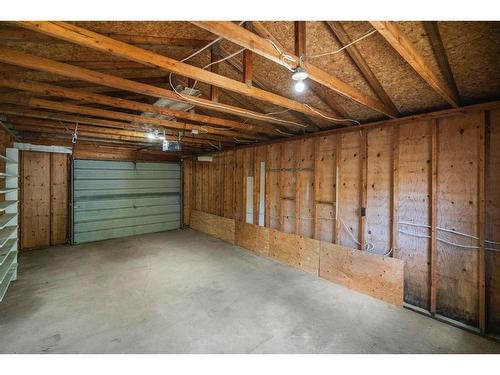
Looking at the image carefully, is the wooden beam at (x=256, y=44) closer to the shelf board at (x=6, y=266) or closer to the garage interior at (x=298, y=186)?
the garage interior at (x=298, y=186)

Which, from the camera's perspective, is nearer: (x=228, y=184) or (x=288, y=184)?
(x=288, y=184)

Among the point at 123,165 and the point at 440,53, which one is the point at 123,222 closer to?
the point at 123,165

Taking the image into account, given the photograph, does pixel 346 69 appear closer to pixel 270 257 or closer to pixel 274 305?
pixel 274 305

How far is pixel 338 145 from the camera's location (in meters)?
3.66

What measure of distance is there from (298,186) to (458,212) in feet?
7.35

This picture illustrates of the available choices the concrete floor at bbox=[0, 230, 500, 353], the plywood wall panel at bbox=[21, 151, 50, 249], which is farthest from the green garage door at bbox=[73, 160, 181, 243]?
the concrete floor at bbox=[0, 230, 500, 353]

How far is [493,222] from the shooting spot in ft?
7.82

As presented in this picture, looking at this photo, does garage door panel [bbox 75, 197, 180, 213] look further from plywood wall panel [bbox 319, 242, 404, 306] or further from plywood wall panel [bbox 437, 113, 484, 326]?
plywood wall panel [bbox 437, 113, 484, 326]

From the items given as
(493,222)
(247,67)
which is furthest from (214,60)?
(493,222)

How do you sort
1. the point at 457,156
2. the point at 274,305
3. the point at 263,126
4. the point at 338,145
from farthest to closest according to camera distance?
1. the point at 263,126
2. the point at 338,145
3. the point at 274,305
4. the point at 457,156

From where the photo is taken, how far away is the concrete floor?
214 centimetres

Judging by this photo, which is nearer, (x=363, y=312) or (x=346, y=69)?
(x=346, y=69)

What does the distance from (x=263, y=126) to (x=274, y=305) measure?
8.95 feet
